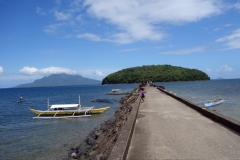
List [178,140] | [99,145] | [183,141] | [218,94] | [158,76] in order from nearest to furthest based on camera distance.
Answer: [183,141] < [178,140] < [99,145] < [218,94] < [158,76]

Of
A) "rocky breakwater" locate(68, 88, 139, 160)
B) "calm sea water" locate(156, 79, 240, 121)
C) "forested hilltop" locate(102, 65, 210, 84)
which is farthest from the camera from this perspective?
"forested hilltop" locate(102, 65, 210, 84)

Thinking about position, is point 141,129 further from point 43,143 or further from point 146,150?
point 43,143

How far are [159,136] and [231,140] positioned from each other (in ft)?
6.99

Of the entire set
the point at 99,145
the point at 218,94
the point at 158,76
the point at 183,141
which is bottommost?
the point at 99,145

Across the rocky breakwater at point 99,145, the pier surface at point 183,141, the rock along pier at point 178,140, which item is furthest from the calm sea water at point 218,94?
the rocky breakwater at point 99,145

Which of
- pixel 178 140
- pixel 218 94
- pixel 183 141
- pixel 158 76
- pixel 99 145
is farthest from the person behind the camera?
pixel 158 76

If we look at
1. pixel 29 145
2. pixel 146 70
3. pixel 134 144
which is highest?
pixel 146 70

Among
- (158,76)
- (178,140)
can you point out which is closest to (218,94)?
(178,140)

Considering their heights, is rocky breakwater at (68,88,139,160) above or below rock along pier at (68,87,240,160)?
below

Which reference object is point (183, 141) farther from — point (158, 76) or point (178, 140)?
point (158, 76)

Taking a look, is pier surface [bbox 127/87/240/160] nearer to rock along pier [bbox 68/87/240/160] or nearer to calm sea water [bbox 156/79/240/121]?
rock along pier [bbox 68/87/240/160]

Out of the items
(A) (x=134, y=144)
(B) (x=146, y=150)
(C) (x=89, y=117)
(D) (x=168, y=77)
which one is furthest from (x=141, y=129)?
(D) (x=168, y=77)

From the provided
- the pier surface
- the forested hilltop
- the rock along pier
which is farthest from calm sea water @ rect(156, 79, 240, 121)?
the forested hilltop

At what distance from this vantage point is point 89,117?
75.7 feet
